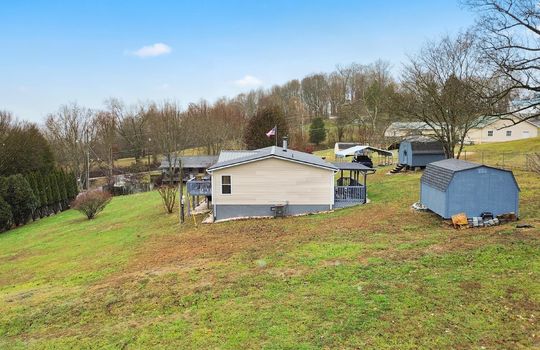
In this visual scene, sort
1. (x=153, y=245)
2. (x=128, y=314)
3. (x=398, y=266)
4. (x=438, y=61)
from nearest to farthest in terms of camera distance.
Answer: (x=128, y=314), (x=398, y=266), (x=153, y=245), (x=438, y=61)

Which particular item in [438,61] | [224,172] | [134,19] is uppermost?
[134,19]

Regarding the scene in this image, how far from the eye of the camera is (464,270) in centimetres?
944

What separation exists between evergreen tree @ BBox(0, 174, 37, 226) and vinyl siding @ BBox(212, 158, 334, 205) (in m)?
21.8

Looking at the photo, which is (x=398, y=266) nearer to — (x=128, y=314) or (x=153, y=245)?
(x=128, y=314)

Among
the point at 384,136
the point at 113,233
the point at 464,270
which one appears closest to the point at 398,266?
the point at 464,270

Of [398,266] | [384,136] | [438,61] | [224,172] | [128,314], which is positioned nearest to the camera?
[128,314]

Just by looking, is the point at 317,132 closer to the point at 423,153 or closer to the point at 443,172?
the point at 423,153

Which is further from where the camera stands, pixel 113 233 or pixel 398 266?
pixel 113 233

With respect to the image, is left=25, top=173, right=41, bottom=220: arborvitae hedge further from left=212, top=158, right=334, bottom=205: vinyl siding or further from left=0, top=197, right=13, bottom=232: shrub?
left=212, top=158, right=334, bottom=205: vinyl siding

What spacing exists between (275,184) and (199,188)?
15.4 feet

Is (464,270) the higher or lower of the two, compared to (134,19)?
lower

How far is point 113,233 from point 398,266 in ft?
53.2

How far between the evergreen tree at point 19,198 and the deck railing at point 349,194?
27238 millimetres

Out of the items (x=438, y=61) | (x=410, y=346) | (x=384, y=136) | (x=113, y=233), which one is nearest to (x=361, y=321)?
(x=410, y=346)
